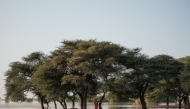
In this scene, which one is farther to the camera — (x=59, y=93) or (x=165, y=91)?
(x=165, y=91)

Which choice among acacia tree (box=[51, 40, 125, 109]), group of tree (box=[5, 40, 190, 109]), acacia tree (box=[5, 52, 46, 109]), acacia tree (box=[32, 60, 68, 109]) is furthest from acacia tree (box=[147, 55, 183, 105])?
acacia tree (box=[5, 52, 46, 109])

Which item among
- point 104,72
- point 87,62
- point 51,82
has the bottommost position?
point 51,82

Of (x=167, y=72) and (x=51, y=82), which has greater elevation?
(x=167, y=72)

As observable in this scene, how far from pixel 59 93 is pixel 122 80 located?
11.9 m

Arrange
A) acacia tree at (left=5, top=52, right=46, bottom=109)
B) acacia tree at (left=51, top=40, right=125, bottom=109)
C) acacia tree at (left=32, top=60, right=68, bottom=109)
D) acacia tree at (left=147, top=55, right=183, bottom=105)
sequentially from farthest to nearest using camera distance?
acacia tree at (left=5, top=52, right=46, bottom=109) < acacia tree at (left=147, top=55, right=183, bottom=105) < acacia tree at (left=32, top=60, right=68, bottom=109) < acacia tree at (left=51, top=40, right=125, bottom=109)

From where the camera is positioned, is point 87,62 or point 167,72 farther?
point 167,72

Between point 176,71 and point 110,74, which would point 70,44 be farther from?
point 176,71

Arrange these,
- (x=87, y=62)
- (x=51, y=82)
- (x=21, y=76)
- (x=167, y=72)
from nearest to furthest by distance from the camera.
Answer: (x=87, y=62), (x=51, y=82), (x=167, y=72), (x=21, y=76)

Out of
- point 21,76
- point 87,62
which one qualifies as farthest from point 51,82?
point 21,76

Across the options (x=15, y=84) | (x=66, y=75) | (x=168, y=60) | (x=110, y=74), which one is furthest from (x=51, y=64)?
(x=168, y=60)

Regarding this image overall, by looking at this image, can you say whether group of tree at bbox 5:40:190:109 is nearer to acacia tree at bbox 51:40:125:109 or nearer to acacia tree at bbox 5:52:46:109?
acacia tree at bbox 51:40:125:109

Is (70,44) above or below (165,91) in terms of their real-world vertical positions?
above

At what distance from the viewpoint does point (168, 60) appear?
54.6 meters

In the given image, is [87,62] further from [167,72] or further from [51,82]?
[167,72]
